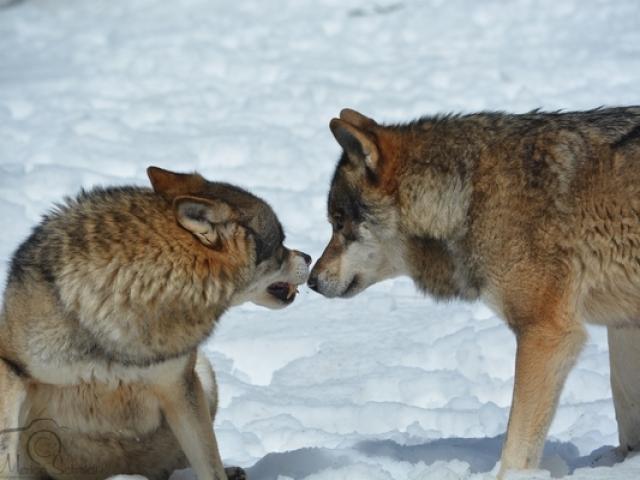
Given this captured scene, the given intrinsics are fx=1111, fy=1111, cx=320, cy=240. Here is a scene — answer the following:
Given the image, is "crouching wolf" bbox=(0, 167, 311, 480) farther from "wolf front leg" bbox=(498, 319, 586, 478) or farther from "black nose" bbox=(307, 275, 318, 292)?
"wolf front leg" bbox=(498, 319, 586, 478)

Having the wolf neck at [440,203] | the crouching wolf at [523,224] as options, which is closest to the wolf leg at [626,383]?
the crouching wolf at [523,224]

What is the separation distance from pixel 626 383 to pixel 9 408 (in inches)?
103

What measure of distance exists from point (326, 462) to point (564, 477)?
1.10 m

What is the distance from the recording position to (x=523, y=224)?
4344mm

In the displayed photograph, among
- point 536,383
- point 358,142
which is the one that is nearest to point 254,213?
point 358,142

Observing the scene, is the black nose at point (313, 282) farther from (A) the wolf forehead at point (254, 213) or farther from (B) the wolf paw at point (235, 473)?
(B) the wolf paw at point (235, 473)

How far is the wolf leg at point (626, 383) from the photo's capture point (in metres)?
4.88

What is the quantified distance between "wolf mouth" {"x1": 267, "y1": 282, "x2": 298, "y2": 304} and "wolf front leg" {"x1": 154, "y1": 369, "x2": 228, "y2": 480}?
493mm

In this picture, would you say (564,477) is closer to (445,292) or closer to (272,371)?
(445,292)

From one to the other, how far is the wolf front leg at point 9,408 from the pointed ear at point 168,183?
0.88 metres

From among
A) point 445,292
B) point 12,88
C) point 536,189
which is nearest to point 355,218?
point 445,292

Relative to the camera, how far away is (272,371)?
6.37 m

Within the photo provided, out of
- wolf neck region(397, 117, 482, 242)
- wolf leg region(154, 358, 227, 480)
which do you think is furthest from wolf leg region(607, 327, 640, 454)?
wolf leg region(154, 358, 227, 480)

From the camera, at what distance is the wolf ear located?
4.12 meters
